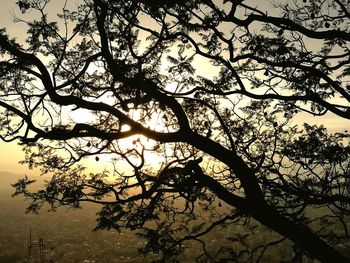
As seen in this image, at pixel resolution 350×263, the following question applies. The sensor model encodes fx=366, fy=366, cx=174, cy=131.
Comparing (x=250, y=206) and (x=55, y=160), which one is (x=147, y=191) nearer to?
(x=250, y=206)

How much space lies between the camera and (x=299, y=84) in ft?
28.6

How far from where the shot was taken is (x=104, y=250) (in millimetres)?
145375

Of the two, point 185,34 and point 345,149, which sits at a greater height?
point 185,34

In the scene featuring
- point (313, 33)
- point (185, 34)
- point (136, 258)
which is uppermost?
point (185, 34)

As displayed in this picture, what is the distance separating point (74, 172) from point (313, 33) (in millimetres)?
7178

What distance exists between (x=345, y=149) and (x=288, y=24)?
4.20 metres

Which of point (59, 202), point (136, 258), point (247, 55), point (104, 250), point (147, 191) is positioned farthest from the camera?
point (104, 250)

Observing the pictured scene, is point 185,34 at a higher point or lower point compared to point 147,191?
higher

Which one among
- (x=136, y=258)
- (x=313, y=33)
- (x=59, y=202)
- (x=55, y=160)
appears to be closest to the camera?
(x=313, y=33)

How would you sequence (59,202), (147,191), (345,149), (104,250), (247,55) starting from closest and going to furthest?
(147,191) → (247,55) → (59,202) → (345,149) → (104,250)

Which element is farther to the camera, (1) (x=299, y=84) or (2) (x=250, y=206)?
(1) (x=299, y=84)

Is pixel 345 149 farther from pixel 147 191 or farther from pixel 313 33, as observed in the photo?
pixel 147 191

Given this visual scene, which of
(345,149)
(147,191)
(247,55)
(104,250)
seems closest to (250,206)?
(147,191)

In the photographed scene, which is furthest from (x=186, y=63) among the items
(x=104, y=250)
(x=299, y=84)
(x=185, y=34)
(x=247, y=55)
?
(x=104, y=250)
